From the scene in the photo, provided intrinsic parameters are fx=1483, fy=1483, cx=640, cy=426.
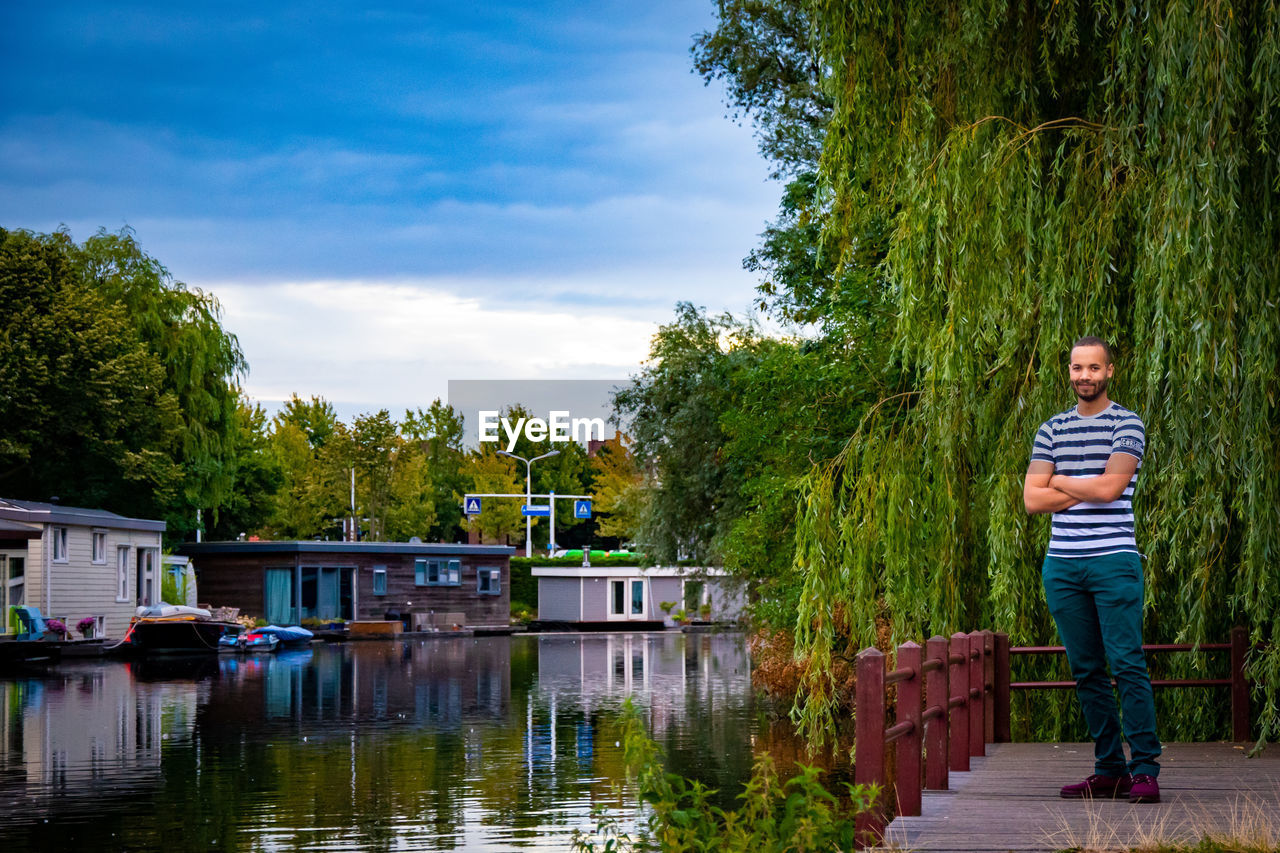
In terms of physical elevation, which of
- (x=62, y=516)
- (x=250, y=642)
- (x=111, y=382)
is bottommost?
(x=250, y=642)

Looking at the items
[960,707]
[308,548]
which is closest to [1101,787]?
[960,707]

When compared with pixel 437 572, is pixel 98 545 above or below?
above

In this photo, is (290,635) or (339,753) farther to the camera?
(290,635)

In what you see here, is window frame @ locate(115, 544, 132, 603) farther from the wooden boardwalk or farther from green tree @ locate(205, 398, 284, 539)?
the wooden boardwalk

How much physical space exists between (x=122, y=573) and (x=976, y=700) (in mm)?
35229

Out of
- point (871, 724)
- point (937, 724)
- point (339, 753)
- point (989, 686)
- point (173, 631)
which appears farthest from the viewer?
point (173, 631)

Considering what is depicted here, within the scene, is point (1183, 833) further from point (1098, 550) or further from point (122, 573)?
point (122, 573)

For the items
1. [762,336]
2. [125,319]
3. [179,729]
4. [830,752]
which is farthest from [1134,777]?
[125,319]

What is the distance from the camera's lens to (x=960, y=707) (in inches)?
317

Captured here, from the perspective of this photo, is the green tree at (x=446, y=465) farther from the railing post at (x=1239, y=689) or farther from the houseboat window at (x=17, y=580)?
the railing post at (x=1239, y=689)

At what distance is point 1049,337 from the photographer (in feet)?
30.3

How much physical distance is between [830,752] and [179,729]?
808 cm

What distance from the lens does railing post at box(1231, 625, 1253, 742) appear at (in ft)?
28.3

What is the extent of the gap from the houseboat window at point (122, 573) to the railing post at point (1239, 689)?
35.4m
